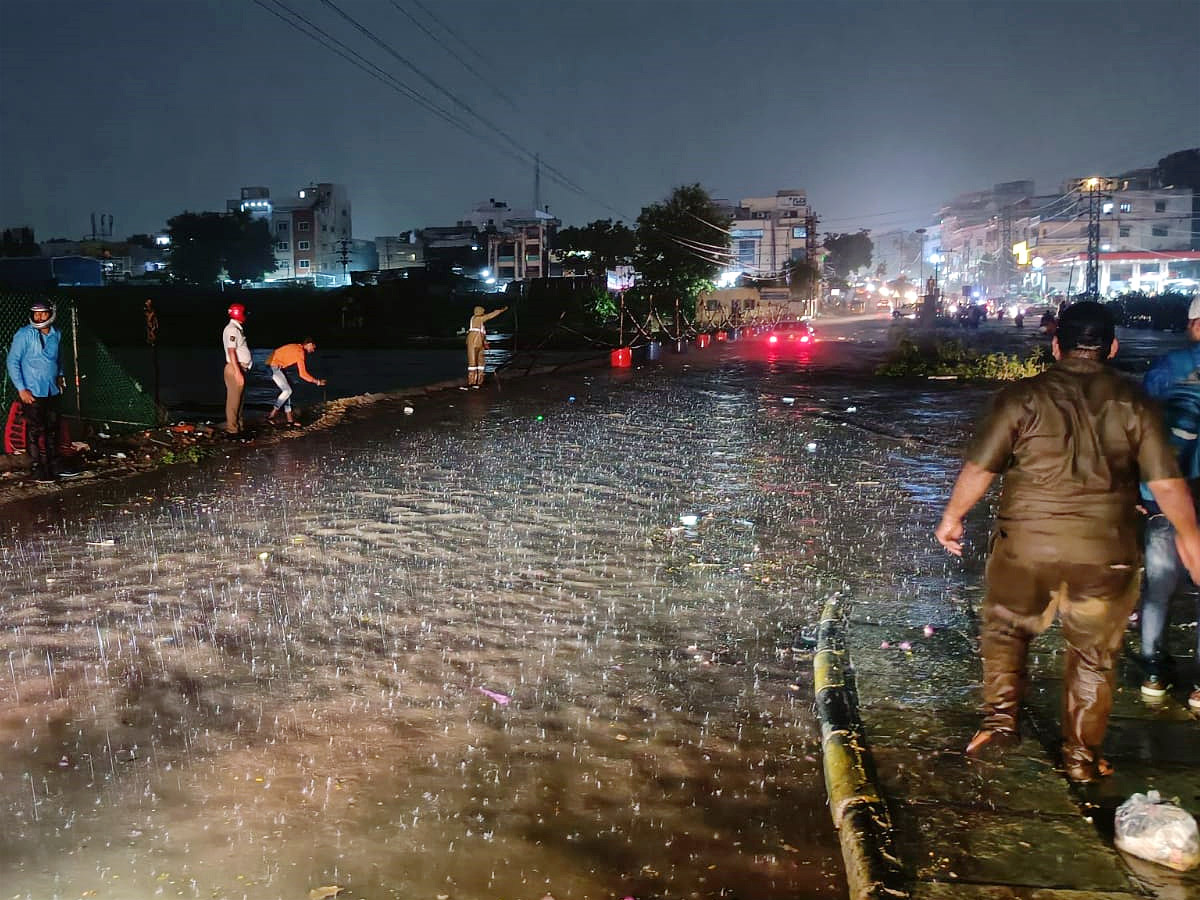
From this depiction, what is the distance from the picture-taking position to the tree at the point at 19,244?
314ft

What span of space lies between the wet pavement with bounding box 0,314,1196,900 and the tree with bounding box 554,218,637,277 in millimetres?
65376

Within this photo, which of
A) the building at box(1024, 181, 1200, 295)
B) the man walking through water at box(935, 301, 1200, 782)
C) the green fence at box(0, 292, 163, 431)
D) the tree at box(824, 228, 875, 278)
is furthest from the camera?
the tree at box(824, 228, 875, 278)

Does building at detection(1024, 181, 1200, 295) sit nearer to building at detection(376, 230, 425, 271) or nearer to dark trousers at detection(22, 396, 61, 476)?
building at detection(376, 230, 425, 271)

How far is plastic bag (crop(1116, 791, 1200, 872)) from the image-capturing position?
3.10 meters

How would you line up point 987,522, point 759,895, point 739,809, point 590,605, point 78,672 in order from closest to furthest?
point 759,895, point 739,809, point 78,672, point 590,605, point 987,522

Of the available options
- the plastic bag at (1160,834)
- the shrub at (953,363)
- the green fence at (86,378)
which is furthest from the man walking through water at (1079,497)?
the shrub at (953,363)

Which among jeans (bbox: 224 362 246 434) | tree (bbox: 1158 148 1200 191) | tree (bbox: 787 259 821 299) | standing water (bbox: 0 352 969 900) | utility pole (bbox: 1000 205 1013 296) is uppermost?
tree (bbox: 1158 148 1200 191)

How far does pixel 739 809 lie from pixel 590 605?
8.39 ft

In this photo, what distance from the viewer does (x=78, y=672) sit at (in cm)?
508

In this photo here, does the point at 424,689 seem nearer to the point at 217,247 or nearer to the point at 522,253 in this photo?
the point at 522,253

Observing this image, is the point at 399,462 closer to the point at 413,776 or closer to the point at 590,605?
the point at 590,605

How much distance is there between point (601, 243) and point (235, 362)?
6310 cm

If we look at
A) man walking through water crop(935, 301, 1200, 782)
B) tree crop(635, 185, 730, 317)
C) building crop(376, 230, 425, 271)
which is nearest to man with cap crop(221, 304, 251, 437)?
man walking through water crop(935, 301, 1200, 782)

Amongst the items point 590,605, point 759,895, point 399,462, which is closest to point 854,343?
point 399,462
